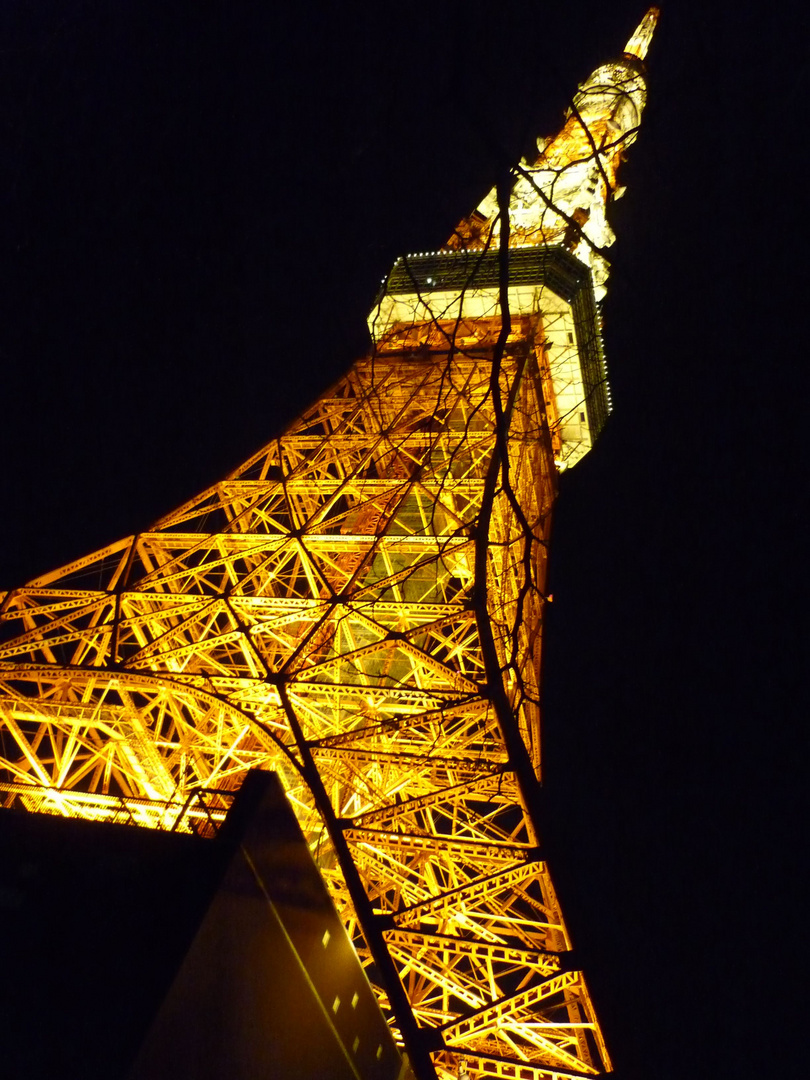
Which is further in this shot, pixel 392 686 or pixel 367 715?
pixel 392 686

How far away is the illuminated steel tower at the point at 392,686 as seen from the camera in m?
7.57

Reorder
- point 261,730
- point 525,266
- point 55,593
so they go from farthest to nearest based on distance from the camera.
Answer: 1. point 525,266
2. point 55,593
3. point 261,730

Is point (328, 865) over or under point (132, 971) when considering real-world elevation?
over

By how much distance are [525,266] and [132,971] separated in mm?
14804

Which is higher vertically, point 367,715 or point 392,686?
point 392,686

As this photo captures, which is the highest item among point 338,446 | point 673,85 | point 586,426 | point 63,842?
point 586,426

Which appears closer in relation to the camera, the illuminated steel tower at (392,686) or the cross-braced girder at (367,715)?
the illuminated steel tower at (392,686)

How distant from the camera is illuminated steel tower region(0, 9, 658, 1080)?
7566 millimetres

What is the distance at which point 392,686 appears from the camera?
11000mm

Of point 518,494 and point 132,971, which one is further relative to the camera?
point 518,494

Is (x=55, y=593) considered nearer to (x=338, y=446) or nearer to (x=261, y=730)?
(x=261, y=730)

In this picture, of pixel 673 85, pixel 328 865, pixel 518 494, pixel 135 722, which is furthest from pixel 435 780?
pixel 673 85

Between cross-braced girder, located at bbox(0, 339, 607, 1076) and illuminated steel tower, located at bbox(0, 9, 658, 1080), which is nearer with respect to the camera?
illuminated steel tower, located at bbox(0, 9, 658, 1080)

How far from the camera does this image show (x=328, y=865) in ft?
32.4
